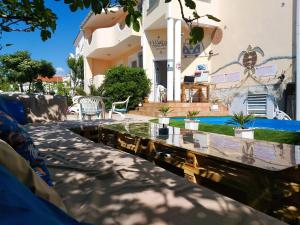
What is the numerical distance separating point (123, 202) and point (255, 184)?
4.37ft

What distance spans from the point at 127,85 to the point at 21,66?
379 inches

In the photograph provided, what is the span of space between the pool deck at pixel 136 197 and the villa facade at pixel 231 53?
30.0 feet

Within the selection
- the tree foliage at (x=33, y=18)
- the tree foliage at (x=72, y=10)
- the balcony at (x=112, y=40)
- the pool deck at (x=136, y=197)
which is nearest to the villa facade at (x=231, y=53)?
the balcony at (x=112, y=40)

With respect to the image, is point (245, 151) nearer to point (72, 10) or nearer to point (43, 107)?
point (72, 10)

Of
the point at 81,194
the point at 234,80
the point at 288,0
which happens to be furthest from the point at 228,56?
the point at 81,194

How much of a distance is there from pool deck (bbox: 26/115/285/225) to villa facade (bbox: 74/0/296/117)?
9144 mm

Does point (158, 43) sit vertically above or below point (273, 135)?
above

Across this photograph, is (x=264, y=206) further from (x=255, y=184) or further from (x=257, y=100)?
(x=257, y=100)

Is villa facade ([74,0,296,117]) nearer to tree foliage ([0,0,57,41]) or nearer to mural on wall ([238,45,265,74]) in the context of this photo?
mural on wall ([238,45,265,74])

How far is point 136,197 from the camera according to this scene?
1582 millimetres

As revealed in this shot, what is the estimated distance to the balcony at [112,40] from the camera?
53.4ft

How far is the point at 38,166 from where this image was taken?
5.57ft

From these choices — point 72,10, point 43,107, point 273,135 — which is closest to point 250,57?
point 273,135

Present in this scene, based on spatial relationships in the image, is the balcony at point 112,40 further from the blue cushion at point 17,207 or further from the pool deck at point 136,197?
the blue cushion at point 17,207
